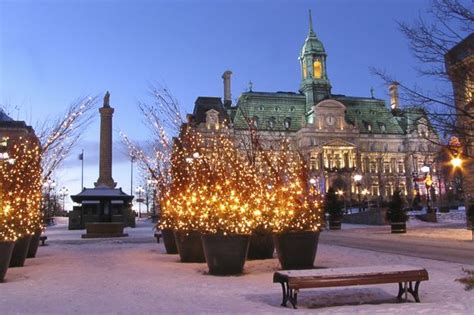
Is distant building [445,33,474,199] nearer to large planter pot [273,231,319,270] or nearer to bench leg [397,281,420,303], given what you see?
large planter pot [273,231,319,270]

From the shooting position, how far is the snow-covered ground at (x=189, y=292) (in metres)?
8.73

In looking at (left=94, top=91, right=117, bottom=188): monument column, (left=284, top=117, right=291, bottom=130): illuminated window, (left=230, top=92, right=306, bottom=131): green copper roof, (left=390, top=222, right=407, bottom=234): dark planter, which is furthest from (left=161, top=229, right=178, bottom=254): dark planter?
(left=284, top=117, right=291, bottom=130): illuminated window

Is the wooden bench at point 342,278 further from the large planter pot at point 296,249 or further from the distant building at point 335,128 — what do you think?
the distant building at point 335,128

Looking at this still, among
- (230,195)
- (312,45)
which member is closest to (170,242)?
(230,195)

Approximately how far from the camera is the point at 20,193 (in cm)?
1683

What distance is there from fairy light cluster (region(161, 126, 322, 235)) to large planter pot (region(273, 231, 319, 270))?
0.20 meters

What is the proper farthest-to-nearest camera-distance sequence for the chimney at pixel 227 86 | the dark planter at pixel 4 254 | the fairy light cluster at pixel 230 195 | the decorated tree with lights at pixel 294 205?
the chimney at pixel 227 86, the decorated tree with lights at pixel 294 205, the fairy light cluster at pixel 230 195, the dark planter at pixel 4 254

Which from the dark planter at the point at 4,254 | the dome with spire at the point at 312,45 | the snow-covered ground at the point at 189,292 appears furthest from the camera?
the dome with spire at the point at 312,45

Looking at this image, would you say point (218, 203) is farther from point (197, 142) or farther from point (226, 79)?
point (226, 79)

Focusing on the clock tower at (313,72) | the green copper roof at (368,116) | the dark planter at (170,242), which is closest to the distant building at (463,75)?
the dark planter at (170,242)

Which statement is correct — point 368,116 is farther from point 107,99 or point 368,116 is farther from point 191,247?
point 191,247

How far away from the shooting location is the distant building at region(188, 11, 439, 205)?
9981cm

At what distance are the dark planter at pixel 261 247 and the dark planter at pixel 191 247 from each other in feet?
5.93

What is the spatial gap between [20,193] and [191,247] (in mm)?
6029
